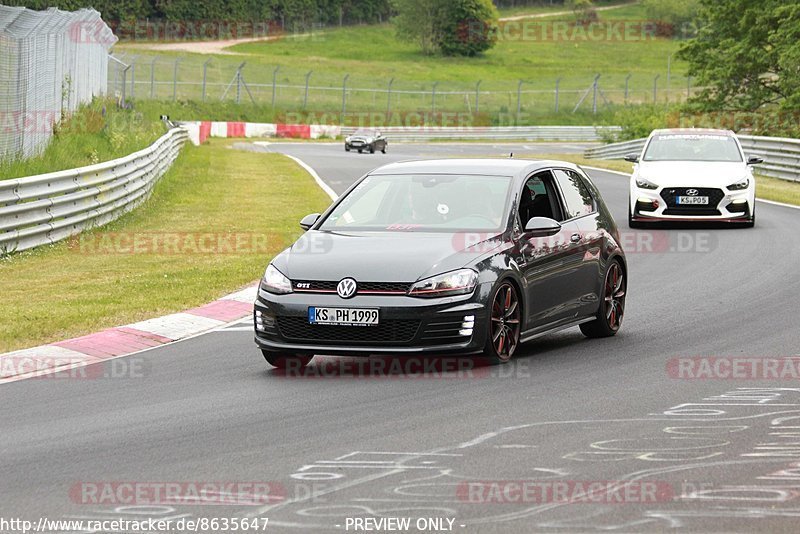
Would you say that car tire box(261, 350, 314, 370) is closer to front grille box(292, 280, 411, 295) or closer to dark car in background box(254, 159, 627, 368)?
dark car in background box(254, 159, 627, 368)

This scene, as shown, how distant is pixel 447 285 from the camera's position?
9.86m

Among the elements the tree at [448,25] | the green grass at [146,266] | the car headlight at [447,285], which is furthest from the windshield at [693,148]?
the tree at [448,25]

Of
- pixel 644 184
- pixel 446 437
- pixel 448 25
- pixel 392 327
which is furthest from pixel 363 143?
pixel 448 25

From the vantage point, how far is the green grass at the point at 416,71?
295ft

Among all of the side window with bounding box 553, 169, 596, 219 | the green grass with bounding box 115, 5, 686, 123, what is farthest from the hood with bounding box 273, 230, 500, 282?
the green grass with bounding box 115, 5, 686, 123

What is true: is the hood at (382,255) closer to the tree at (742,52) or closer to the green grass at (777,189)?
the green grass at (777,189)

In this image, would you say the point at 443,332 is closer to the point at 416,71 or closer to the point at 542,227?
Answer: the point at 542,227

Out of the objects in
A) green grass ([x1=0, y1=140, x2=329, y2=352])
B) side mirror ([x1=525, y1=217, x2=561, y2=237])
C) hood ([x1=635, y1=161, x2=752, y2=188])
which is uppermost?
side mirror ([x1=525, y1=217, x2=561, y2=237])

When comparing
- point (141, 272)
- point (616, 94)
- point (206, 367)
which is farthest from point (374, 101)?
point (206, 367)

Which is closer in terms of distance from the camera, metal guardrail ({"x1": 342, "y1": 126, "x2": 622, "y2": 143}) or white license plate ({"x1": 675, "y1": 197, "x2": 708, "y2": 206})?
white license plate ({"x1": 675, "y1": 197, "x2": 708, "y2": 206})

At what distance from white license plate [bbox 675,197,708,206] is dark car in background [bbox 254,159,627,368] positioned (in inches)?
398

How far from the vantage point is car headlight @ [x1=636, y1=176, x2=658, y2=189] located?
22344 millimetres

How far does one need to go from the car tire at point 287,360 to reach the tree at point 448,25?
128 m

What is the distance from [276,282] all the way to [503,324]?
1648 mm
